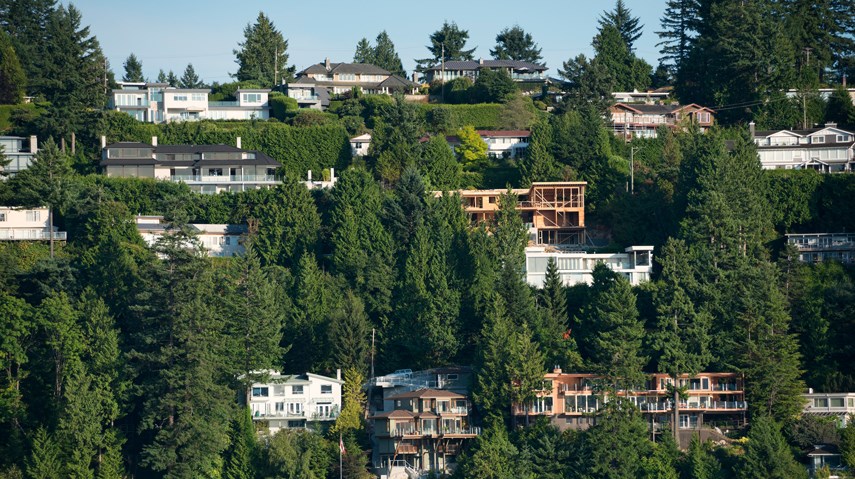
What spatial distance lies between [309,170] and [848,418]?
41.3 metres

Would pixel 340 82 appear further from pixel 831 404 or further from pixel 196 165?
pixel 831 404

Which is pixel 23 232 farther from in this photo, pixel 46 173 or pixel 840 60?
pixel 840 60

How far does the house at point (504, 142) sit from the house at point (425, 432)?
3410 centimetres

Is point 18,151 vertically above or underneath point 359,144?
underneath

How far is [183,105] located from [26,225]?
28.0 metres

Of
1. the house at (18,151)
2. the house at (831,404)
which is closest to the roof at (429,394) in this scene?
the house at (831,404)

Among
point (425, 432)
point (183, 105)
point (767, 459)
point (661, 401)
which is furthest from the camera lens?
point (183, 105)

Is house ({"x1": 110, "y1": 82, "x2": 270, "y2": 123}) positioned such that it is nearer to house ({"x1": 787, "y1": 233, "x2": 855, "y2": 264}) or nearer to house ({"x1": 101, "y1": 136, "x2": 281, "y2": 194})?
house ({"x1": 101, "y1": 136, "x2": 281, "y2": 194})

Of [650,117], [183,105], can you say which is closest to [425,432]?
[650,117]

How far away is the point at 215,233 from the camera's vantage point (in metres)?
100

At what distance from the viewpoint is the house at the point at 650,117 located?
117 meters

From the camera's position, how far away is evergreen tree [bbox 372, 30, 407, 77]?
151m

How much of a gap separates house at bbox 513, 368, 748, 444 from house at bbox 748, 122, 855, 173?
25723 mm

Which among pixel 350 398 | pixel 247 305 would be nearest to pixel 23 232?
pixel 247 305
